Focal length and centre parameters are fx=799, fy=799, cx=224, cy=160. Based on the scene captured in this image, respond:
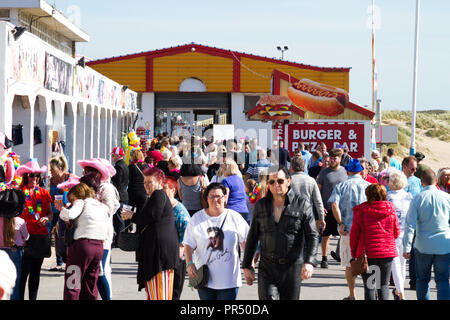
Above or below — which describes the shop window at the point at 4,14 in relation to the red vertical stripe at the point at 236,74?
above

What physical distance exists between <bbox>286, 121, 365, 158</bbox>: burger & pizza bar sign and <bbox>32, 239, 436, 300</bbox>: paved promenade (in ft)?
48.5

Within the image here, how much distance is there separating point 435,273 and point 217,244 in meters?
2.85

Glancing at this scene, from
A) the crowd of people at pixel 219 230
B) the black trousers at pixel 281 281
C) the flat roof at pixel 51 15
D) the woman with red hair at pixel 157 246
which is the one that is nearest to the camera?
the black trousers at pixel 281 281

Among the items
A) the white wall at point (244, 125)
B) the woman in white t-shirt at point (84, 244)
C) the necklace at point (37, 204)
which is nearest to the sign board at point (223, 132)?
the white wall at point (244, 125)

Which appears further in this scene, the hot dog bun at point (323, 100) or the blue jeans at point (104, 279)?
the hot dog bun at point (323, 100)

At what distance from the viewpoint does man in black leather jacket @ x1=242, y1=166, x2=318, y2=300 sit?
6469mm

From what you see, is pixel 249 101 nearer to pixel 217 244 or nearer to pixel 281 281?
pixel 217 244

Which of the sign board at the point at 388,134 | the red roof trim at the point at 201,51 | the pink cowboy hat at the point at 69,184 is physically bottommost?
the pink cowboy hat at the point at 69,184

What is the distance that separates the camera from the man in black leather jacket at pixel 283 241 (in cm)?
647

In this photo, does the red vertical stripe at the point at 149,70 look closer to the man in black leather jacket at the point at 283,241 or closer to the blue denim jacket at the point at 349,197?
the blue denim jacket at the point at 349,197

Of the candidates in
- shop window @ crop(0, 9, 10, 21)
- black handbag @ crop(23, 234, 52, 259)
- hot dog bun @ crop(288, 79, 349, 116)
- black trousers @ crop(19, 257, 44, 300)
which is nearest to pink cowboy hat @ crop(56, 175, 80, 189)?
black handbag @ crop(23, 234, 52, 259)

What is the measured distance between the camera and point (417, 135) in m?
89.3

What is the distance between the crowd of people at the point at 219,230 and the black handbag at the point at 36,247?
0.04 feet
